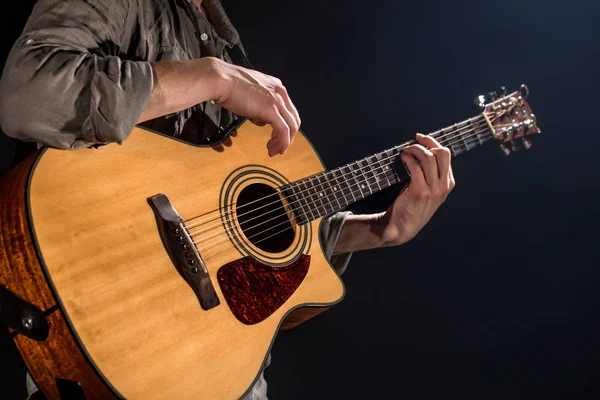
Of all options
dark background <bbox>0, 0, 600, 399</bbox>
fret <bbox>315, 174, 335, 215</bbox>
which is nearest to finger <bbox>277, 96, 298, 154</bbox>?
fret <bbox>315, 174, 335, 215</bbox>

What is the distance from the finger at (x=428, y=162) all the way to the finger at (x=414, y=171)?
0.06ft

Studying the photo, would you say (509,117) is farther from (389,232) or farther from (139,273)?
(139,273)

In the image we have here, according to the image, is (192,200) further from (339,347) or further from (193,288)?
(339,347)

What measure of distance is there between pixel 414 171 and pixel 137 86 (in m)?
1.06

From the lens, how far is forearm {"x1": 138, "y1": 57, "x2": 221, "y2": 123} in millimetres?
1010

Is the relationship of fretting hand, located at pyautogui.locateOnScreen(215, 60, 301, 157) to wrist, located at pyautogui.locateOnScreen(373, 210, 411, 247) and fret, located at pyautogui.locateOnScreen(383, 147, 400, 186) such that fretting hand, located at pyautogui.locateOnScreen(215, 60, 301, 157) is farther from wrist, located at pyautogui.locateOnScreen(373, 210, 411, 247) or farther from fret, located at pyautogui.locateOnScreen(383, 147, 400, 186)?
wrist, located at pyautogui.locateOnScreen(373, 210, 411, 247)

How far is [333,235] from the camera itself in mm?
1742

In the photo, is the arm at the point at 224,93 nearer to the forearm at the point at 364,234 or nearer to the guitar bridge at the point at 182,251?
the guitar bridge at the point at 182,251

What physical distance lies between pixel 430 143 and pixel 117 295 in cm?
122

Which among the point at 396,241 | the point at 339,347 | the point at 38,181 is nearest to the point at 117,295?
the point at 38,181

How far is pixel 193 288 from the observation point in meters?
1.05

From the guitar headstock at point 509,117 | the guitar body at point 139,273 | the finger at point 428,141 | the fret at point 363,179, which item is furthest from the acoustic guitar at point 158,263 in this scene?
the guitar headstock at point 509,117

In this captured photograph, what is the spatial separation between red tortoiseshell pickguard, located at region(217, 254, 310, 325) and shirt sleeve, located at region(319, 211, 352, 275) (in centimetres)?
40

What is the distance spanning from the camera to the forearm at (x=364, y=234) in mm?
1760
